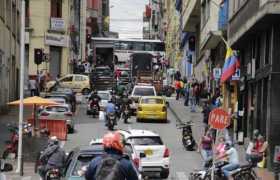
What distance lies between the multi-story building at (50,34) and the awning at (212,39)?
15.3 meters

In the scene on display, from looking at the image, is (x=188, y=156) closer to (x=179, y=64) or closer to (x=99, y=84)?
(x=99, y=84)

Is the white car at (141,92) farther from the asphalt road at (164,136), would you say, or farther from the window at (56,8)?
the window at (56,8)

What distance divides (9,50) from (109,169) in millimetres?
42012

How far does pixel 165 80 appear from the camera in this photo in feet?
255

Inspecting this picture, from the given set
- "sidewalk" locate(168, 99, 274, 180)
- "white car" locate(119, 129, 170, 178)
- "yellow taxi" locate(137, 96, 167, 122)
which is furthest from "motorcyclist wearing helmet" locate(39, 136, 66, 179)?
"yellow taxi" locate(137, 96, 167, 122)

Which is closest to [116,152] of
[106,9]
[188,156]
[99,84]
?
[188,156]

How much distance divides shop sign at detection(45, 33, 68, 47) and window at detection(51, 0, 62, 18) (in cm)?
202

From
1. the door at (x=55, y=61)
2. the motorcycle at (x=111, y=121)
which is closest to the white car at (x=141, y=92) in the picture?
the motorcycle at (x=111, y=121)

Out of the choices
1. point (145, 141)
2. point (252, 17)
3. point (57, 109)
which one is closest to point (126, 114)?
point (57, 109)

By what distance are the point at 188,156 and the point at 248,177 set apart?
9312 mm

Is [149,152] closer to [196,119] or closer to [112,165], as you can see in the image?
[112,165]

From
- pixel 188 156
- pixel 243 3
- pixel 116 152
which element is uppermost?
pixel 243 3

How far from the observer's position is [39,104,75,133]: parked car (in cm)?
3674

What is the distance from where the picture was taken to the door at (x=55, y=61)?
68.7 meters
